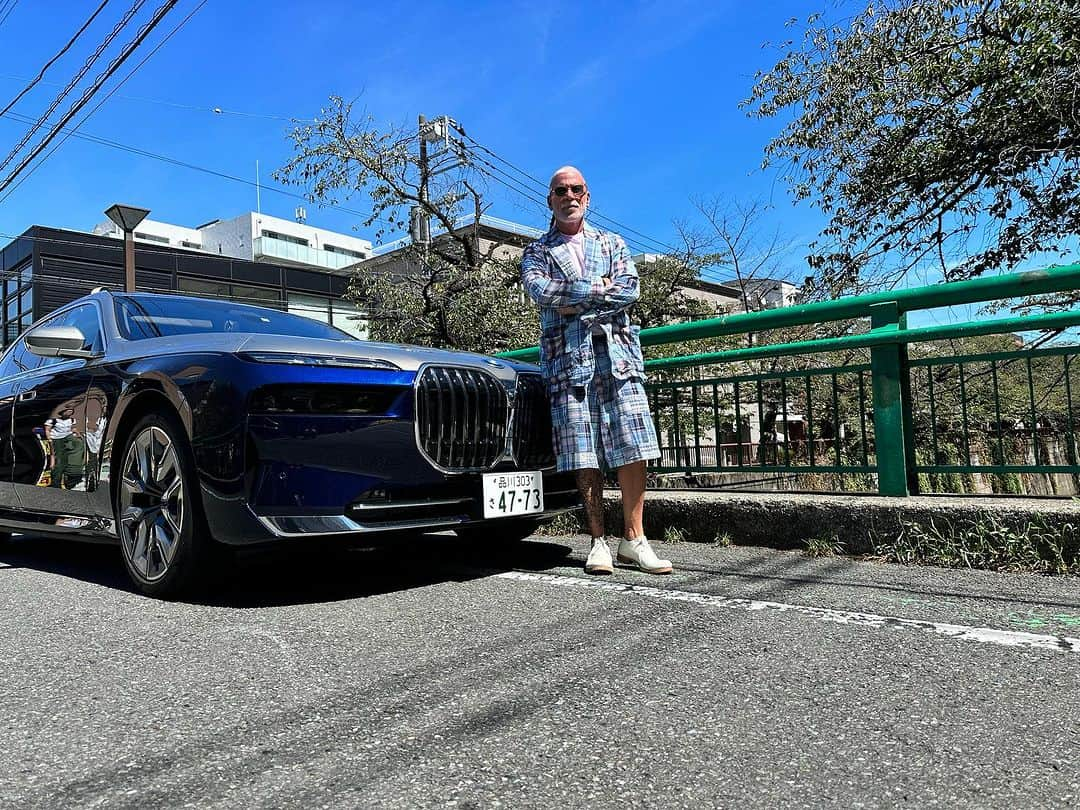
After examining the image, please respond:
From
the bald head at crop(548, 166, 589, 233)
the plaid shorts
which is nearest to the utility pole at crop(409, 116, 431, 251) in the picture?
the bald head at crop(548, 166, 589, 233)

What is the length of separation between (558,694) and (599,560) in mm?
1537

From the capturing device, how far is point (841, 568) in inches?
135

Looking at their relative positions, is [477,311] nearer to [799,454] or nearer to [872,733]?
[799,454]

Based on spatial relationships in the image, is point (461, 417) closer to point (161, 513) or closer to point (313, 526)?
point (313, 526)

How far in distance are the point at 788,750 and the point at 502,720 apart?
2.00 ft

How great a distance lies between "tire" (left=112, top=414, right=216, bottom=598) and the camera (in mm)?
3035

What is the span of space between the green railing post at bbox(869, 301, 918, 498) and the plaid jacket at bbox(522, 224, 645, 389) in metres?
1.19

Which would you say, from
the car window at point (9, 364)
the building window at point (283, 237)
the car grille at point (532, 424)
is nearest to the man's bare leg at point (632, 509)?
the car grille at point (532, 424)

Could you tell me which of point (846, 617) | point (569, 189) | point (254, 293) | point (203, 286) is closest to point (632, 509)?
point (846, 617)

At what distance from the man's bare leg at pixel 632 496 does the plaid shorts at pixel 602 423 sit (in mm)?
99

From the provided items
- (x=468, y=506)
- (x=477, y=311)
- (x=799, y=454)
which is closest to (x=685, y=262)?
(x=477, y=311)

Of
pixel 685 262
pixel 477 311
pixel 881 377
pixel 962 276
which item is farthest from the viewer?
pixel 685 262

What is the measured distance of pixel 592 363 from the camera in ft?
11.7

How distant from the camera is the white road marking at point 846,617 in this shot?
2.29 metres
